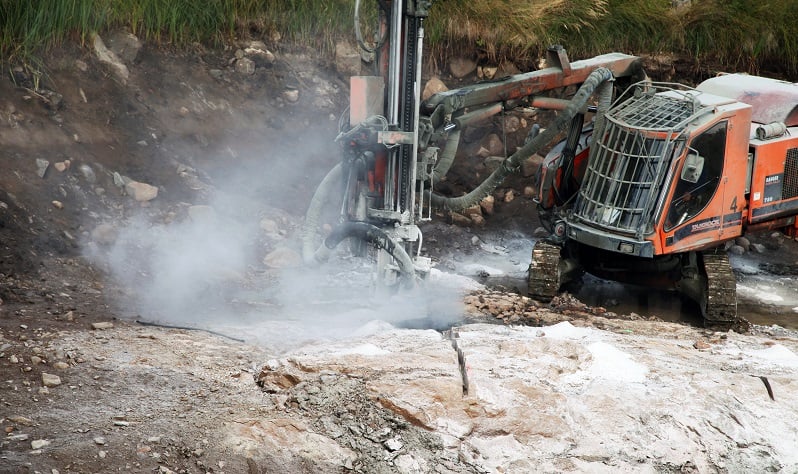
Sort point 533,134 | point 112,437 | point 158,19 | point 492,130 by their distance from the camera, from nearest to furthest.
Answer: point 112,437 < point 533,134 < point 158,19 < point 492,130

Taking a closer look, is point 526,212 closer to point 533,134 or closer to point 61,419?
point 533,134

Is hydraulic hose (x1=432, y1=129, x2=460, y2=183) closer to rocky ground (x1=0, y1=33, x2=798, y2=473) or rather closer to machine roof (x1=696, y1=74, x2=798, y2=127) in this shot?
rocky ground (x1=0, y1=33, x2=798, y2=473)

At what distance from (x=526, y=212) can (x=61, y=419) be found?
7.85 meters

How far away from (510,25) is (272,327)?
7.00 m

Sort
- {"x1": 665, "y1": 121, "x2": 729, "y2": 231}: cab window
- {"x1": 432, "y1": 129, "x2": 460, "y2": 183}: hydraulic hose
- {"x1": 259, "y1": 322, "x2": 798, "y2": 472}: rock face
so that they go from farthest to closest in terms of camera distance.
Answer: {"x1": 665, "y1": 121, "x2": 729, "y2": 231}: cab window < {"x1": 432, "y1": 129, "x2": 460, "y2": 183}: hydraulic hose < {"x1": 259, "y1": 322, "x2": 798, "y2": 472}: rock face

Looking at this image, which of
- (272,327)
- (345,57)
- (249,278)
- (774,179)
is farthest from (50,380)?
(345,57)

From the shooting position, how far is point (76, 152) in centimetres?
996

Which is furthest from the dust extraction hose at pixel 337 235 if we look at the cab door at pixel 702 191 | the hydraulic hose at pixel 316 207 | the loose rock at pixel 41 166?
the loose rock at pixel 41 166

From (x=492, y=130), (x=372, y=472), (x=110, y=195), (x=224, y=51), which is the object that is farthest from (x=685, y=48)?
(x=372, y=472)

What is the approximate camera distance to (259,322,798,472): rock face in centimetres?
584

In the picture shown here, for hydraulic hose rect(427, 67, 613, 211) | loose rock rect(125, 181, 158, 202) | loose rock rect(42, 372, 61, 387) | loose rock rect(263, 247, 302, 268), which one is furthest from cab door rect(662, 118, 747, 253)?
loose rock rect(42, 372, 61, 387)

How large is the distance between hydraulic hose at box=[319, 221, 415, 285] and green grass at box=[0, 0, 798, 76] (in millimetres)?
4609

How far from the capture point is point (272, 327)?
7715mm

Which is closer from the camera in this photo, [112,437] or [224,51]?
[112,437]
